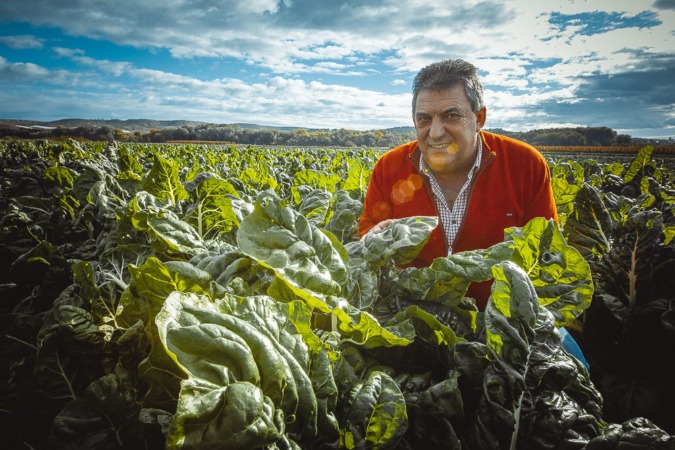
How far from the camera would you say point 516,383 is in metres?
0.82

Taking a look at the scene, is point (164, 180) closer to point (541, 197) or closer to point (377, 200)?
point (377, 200)

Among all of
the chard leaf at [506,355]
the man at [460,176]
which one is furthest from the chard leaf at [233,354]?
the man at [460,176]

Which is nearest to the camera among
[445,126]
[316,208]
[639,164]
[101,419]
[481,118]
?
[101,419]

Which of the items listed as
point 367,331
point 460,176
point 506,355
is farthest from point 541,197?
point 367,331

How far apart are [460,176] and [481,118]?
59 centimetres

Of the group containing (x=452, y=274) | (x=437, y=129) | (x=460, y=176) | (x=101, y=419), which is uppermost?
(x=437, y=129)

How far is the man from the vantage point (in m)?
3.07

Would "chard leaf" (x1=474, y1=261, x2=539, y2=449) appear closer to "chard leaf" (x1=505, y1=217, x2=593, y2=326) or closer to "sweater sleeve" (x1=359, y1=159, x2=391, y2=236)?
"chard leaf" (x1=505, y1=217, x2=593, y2=326)

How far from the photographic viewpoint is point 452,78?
2.99m

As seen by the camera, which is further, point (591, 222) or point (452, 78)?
point (452, 78)

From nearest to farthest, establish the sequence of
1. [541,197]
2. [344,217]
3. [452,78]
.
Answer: [344,217] < [452,78] < [541,197]

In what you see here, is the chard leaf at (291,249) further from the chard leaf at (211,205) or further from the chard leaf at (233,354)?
the chard leaf at (211,205)

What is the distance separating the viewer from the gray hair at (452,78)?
3.00 metres

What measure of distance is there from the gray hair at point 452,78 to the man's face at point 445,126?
46mm
